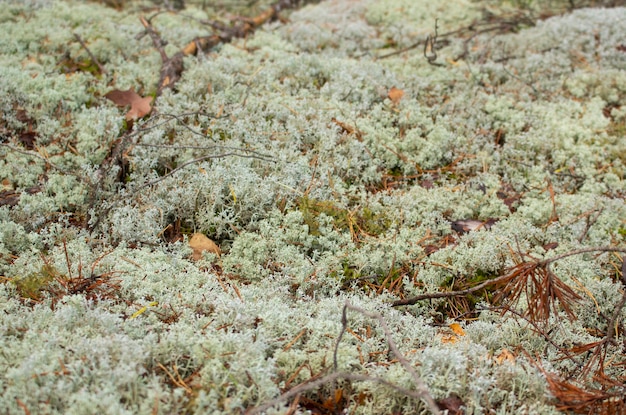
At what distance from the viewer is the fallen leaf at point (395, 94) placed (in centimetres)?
555

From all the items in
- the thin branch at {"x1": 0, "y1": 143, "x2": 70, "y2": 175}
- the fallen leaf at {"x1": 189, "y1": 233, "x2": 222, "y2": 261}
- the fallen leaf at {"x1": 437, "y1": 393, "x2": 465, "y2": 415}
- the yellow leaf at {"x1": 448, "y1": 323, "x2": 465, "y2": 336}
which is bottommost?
the yellow leaf at {"x1": 448, "y1": 323, "x2": 465, "y2": 336}

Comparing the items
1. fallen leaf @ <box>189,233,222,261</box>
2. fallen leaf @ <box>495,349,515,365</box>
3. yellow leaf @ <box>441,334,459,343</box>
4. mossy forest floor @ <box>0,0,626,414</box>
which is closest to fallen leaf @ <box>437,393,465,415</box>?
mossy forest floor @ <box>0,0,626,414</box>

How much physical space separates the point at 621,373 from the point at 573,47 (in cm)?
499

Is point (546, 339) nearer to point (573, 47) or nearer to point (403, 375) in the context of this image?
point (403, 375)

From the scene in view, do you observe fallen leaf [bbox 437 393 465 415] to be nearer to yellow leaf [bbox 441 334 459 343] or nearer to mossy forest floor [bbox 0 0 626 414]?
mossy forest floor [bbox 0 0 626 414]

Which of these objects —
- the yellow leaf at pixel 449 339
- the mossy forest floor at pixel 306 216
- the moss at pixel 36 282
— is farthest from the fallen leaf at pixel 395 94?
the moss at pixel 36 282

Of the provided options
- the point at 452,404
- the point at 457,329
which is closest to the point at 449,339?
the point at 457,329

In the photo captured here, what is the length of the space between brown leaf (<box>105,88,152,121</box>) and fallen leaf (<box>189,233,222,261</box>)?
1.76 metres

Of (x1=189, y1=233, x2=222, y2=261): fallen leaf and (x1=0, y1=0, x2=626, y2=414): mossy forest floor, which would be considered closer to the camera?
(x1=0, y1=0, x2=626, y2=414): mossy forest floor

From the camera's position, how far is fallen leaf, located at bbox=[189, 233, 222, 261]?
12.2ft

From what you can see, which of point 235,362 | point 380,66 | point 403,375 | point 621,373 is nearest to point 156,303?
point 235,362

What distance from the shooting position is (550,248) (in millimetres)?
4133

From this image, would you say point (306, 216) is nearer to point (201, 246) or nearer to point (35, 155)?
point (201, 246)

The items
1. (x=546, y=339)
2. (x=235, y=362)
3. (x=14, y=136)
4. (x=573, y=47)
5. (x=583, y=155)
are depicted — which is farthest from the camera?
(x=573, y=47)
